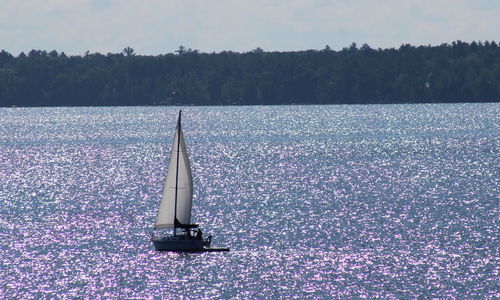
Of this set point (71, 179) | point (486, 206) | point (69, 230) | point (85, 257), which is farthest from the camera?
point (71, 179)

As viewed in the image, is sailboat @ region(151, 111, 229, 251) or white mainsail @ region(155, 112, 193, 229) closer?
sailboat @ region(151, 111, 229, 251)

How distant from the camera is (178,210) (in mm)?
79500

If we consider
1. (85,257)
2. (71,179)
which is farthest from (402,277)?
(71,179)

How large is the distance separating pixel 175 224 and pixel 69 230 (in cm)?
1731

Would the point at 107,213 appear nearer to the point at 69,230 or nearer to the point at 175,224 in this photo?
the point at 69,230

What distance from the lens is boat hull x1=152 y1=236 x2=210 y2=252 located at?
78500mm

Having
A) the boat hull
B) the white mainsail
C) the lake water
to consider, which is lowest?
the lake water

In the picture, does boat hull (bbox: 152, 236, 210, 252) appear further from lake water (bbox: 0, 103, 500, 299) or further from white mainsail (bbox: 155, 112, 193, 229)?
white mainsail (bbox: 155, 112, 193, 229)

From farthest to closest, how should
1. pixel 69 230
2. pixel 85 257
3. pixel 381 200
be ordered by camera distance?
pixel 381 200, pixel 69 230, pixel 85 257

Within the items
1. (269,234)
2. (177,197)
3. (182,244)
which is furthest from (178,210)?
(269,234)

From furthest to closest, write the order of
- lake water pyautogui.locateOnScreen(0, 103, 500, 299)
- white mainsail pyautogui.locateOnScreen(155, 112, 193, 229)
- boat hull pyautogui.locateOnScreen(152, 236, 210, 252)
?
white mainsail pyautogui.locateOnScreen(155, 112, 193, 229)
boat hull pyautogui.locateOnScreen(152, 236, 210, 252)
lake water pyautogui.locateOnScreen(0, 103, 500, 299)

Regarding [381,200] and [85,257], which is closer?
[85,257]

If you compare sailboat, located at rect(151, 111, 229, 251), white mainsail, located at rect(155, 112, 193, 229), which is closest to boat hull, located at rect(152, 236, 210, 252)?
sailboat, located at rect(151, 111, 229, 251)

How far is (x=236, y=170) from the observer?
158 m
